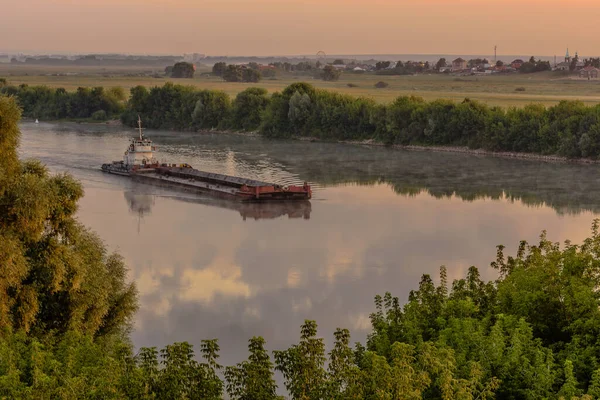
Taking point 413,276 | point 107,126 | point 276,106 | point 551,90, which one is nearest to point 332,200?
point 413,276

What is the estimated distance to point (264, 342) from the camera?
15547 millimetres

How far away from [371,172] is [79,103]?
175 feet

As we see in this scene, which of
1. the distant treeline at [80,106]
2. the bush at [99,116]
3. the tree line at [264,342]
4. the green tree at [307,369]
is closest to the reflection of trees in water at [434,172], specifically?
the tree line at [264,342]

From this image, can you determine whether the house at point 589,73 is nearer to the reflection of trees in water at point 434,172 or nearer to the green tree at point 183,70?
the green tree at point 183,70

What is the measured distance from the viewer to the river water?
84.8 ft

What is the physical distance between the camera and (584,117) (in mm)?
66250

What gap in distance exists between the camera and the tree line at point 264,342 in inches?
566

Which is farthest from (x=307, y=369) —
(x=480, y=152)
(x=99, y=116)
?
(x=99, y=116)

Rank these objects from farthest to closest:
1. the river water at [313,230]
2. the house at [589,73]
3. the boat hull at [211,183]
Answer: the house at [589,73] → the boat hull at [211,183] → the river water at [313,230]

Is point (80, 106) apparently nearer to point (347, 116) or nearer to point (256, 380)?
point (347, 116)

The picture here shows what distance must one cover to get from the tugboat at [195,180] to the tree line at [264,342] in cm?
2459

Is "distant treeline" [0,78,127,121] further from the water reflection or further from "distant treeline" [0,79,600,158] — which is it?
the water reflection

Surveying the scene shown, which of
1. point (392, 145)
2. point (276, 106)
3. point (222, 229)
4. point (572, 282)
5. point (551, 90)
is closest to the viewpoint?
point (572, 282)

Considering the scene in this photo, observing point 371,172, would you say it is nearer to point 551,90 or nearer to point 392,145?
point 392,145
